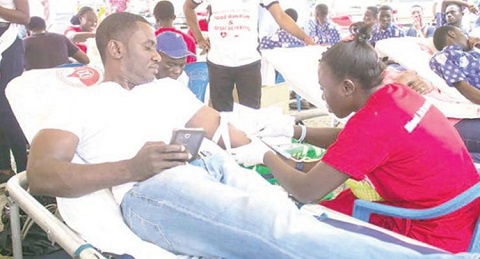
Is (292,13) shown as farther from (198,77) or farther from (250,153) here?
(250,153)

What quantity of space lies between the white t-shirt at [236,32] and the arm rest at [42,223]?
1626 millimetres

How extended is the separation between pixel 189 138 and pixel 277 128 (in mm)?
616

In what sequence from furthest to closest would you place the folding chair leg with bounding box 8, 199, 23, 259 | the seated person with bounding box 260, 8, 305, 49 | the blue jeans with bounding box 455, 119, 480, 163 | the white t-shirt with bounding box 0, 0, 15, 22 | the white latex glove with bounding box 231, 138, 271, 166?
the seated person with bounding box 260, 8, 305, 49, the white t-shirt with bounding box 0, 0, 15, 22, the blue jeans with bounding box 455, 119, 480, 163, the white latex glove with bounding box 231, 138, 271, 166, the folding chair leg with bounding box 8, 199, 23, 259

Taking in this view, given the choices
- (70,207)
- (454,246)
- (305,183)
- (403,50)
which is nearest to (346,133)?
(305,183)

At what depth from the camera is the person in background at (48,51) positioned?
3.82 m

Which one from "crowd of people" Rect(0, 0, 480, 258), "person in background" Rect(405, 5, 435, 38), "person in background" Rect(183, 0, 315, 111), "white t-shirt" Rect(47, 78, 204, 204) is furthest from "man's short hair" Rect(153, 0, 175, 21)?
"person in background" Rect(405, 5, 435, 38)

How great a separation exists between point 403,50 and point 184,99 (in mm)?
1896

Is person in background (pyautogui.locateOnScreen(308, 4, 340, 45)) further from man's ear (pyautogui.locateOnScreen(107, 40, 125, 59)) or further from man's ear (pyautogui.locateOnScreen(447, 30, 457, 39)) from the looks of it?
man's ear (pyautogui.locateOnScreen(107, 40, 125, 59))

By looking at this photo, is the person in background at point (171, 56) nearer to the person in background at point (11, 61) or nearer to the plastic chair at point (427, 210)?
the person in background at point (11, 61)

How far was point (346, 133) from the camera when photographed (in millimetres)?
1491

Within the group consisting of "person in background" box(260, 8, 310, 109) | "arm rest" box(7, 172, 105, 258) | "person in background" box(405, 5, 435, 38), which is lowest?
"person in background" box(405, 5, 435, 38)

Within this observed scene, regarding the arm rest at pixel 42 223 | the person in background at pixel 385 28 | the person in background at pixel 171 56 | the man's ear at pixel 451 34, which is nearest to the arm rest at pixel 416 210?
the arm rest at pixel 42 223

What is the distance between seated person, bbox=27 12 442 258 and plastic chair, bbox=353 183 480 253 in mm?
256

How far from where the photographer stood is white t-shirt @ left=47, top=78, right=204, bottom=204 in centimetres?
160
